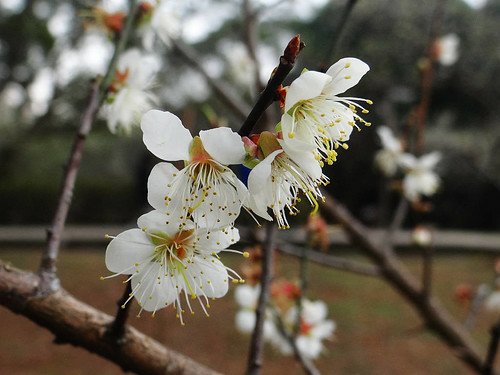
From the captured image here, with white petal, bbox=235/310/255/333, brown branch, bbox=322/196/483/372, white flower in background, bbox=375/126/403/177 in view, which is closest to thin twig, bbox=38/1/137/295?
brown branch, bbox=322/196/483/372

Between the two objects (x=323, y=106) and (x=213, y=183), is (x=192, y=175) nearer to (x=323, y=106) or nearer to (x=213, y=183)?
(x=213, y=183)

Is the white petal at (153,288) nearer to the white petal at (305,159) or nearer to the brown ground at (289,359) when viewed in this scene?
the white petal at (305,159)

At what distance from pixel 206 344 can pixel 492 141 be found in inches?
178

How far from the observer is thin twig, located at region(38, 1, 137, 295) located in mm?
478

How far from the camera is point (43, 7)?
640 centimetres

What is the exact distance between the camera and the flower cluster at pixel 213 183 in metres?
0.39

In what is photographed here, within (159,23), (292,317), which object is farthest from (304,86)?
(292,317)

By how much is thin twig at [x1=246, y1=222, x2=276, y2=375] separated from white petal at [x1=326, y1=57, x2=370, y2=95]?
27cm

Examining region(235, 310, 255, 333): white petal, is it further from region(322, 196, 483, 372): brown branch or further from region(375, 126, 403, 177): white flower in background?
region(375, 126, 403, 177): white flower in background

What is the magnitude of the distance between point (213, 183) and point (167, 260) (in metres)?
0.09

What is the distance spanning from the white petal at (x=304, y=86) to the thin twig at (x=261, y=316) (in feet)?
0.97

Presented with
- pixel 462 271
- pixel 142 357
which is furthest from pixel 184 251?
pixel 462 271

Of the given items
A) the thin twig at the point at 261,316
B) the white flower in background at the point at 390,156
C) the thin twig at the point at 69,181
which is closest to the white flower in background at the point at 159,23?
the thin twig at the point at 69,181

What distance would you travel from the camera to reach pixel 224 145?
387 millimetres
